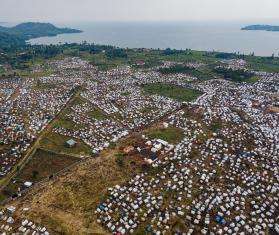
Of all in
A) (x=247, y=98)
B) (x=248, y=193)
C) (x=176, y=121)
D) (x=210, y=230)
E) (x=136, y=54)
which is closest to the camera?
(x=210, y=230)

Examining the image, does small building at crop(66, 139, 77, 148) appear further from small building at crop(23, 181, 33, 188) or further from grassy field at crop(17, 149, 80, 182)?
small building at crop(23, 181, 33, 188)

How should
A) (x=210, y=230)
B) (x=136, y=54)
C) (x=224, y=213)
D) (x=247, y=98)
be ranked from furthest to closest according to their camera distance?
(x=136, y=54) → (x=247, y=98) → (x=224, y=213) → (x=210, y=230)

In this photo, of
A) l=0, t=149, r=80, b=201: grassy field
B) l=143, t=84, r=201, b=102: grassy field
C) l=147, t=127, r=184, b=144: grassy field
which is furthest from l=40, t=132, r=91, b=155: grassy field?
l=143, t=84, r=201, b=102: grassy field

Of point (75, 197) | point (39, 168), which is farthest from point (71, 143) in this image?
point (75, 197)

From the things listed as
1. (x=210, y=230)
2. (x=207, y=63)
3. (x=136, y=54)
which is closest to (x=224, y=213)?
(x=210, y=230)

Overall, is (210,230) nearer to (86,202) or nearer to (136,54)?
(86,202)

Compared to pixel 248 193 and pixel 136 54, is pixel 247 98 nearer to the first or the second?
pixel 248 193

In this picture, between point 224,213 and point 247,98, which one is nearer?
point 224,213
